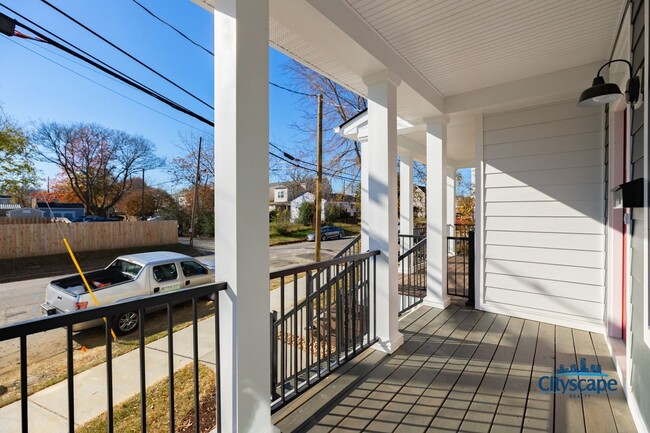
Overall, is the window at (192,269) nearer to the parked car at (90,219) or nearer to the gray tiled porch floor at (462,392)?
the gray tiled porch floor at (462,392)

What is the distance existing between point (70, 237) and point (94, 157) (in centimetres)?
355

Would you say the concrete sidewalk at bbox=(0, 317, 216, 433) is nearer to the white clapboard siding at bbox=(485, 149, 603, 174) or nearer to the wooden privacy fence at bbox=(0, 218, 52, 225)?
the white clapboard siding at bbox=(485, 149, 603, 174)

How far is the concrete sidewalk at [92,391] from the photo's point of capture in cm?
300

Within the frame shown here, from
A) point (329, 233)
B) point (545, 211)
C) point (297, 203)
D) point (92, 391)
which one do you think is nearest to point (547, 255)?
point (545, 211)

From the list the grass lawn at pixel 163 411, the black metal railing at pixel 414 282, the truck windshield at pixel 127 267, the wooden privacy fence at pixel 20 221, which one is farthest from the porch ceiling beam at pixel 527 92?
the wooden privacy fence at pixel 20 221

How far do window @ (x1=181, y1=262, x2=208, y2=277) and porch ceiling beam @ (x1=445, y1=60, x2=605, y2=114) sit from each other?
5.56 meters

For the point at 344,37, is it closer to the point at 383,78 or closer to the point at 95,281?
the point at 383,78

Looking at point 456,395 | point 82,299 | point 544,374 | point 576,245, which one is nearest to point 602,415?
point 544,374

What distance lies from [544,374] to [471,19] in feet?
8.82

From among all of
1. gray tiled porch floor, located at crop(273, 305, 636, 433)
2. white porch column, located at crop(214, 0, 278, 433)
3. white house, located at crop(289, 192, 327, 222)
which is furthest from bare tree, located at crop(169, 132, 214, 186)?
gray tiled porch floor, located at crop(273, 305, 636, 433)

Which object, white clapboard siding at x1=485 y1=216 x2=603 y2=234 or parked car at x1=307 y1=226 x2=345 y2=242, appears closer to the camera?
white clapboard siding at x1=485 y1=216 x2=603 y2=234

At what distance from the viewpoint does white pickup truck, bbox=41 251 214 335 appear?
4.71m

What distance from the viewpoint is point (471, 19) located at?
215 centimetres

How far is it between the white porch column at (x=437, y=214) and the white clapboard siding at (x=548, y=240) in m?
0.58
